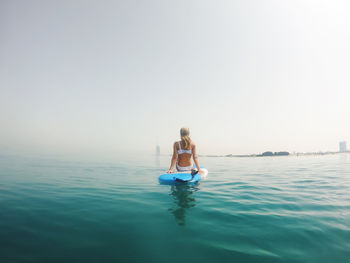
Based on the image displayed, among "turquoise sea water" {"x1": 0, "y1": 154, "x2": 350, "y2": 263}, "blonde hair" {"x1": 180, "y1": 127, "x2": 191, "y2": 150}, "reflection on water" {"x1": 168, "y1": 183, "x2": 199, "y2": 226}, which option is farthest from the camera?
"blonde hair" {"x1": 180, "y1": 127, "x2": 191, "y2": 150}

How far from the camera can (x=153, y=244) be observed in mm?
2879

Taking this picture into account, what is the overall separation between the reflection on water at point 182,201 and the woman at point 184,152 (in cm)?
97

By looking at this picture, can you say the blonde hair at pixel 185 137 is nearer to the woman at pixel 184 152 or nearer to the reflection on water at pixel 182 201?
the woman at pixel 184 152

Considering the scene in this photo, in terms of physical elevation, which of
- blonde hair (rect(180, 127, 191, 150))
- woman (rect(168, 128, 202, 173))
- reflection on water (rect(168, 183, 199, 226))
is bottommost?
reflection on water (rect(168, 183, 199, 226))

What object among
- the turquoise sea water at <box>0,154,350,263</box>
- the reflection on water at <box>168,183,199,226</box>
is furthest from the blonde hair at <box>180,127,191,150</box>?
the turquoise sea water at <box>0,154,350,263</box>

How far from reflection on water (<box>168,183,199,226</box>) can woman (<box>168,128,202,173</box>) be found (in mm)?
967

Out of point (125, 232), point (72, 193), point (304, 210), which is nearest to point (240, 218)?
point (304, 210)

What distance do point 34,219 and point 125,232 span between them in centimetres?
240

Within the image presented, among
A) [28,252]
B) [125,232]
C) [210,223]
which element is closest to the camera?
[28,252]

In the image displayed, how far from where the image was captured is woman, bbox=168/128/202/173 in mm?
7457

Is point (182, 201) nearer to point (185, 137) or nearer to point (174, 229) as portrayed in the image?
point (174, 229)

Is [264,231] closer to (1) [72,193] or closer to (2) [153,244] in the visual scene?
(2) [153,244]

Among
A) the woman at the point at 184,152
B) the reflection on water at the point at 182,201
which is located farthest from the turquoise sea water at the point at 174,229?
the woman at the point at 184,152

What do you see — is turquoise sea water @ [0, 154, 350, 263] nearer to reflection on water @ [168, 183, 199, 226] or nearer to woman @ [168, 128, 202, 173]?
reflection on water @ [168, 183, 199, 226]
